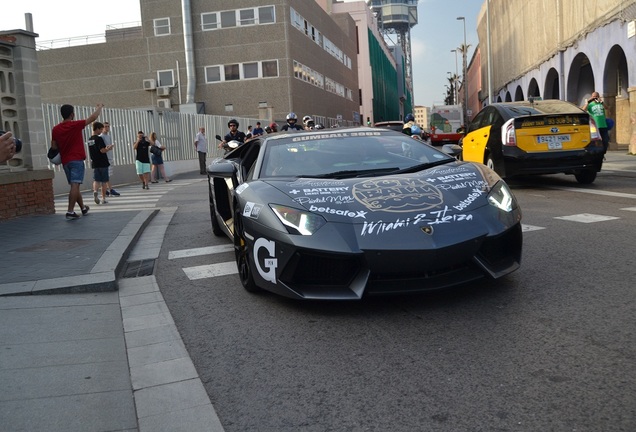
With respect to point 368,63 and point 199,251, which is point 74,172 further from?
point 368,63

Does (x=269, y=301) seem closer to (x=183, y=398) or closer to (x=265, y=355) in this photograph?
(x=265, y=355)

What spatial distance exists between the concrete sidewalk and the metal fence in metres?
10.3

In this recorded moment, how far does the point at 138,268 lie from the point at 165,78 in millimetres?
41283

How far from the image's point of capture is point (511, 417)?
8.29 feet

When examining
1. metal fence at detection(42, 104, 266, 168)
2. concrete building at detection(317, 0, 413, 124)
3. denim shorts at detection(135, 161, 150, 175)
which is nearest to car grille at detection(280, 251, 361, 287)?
metal fence at detection(42, 104, 266, 168)

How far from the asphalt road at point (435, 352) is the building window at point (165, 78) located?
1644 inches

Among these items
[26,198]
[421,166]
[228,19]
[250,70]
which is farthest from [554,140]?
[228,19]

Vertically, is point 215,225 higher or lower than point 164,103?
lower

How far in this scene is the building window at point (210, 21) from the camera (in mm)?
43281

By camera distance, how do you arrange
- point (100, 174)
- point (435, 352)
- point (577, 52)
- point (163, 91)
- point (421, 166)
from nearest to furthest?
1. point (435, 352)
2. point (421, 166)
3. point (100, 174)
4. point (577, 52)
5. point (163, 91)

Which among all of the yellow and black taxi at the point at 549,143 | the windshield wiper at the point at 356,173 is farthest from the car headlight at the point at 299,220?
the yellow and black taxi at the point at 549,143

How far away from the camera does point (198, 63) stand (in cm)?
4394

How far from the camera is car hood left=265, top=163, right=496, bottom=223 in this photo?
13.2 feet

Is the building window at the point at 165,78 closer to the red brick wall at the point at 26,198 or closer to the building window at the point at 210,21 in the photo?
the building window at the point at 210,21
